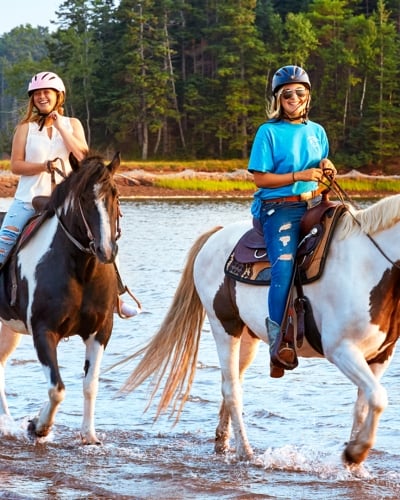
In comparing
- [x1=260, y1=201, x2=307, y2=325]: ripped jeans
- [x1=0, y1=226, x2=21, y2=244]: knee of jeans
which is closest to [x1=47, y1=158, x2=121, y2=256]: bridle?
[x1=0, y1=226, x2=21, y2=244]: knee of jeans

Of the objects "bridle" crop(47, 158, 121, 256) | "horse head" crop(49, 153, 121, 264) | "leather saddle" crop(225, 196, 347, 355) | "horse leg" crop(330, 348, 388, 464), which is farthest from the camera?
"bridle" crop(47, 158, 121, 256)

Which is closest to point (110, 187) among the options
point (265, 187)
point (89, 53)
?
point (265, 187)

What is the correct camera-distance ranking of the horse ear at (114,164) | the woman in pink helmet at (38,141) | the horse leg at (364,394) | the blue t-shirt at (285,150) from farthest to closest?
1. the woman in pink helmet at (38,141)
2. the horse ear at (114,164)
3. the blue t-shirt at (285,150)
4. the horse leg at (364,394)

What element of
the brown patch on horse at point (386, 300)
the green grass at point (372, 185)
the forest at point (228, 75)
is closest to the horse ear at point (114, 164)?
the brown patch on horse at point (386, 300)

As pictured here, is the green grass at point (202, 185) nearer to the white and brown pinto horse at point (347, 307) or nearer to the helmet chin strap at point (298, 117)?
the white and brown pinto horse at point (347, 307)

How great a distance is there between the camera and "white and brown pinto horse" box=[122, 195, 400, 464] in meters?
6.43

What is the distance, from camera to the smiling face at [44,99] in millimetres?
8211

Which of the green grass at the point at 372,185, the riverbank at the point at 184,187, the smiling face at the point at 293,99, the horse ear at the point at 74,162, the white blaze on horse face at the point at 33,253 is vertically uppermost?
the smiling face at the point at 293,99

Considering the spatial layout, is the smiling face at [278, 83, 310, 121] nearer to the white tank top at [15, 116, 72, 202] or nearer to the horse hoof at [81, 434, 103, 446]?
the white tank top at [15, 116, 72, 202]

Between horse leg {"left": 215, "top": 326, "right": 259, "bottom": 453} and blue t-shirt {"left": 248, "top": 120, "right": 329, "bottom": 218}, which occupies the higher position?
blue t-shirt {"left": 248, "top": 120, "right": 329, "bottom": 218}

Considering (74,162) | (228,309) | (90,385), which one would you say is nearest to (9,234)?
(74,162)

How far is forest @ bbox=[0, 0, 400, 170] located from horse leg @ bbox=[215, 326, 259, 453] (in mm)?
64156

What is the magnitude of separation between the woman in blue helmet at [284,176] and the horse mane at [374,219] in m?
0.36

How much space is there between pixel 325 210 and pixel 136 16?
77.1 metres
